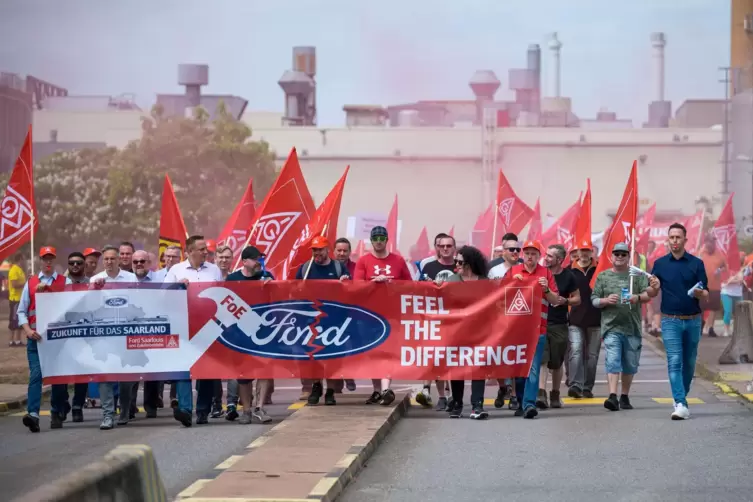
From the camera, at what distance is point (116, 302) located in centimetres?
1426

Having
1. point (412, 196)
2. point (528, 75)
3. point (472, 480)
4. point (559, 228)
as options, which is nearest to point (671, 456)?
point (472, 480)

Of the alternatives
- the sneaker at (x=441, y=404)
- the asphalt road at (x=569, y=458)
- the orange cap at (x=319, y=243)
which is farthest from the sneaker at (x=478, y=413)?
the orange cap at (x=319, y=243)

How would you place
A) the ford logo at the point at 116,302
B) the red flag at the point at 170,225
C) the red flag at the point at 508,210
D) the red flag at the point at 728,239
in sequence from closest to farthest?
the ford logo at the point at 116,302, the red flag at the point at 170,225, the red flag at the point at 508,210, the red flag at the point at 728,239

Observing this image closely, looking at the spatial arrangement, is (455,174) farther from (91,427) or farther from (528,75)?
(91,427)

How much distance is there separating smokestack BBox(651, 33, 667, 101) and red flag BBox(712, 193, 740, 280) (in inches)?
2651

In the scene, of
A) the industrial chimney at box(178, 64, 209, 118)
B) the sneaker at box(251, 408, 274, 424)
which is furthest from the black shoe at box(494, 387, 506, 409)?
the industrial chimney at box(178, 64, 209, 118)

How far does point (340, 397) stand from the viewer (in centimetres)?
1549

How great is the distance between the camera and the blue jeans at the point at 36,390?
13.8m

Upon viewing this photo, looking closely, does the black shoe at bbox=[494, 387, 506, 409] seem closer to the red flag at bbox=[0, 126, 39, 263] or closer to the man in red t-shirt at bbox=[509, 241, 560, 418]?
the man in red t-shirt at bbox=[509, 241, 560, 418]

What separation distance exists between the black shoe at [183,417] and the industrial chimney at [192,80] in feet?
252

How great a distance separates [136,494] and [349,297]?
8.69 metres

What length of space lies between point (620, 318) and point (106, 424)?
5266mm

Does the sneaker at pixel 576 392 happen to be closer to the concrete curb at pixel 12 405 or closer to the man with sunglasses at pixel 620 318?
the man with sunglasses at pixel 620 318

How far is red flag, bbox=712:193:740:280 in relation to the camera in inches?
1172
